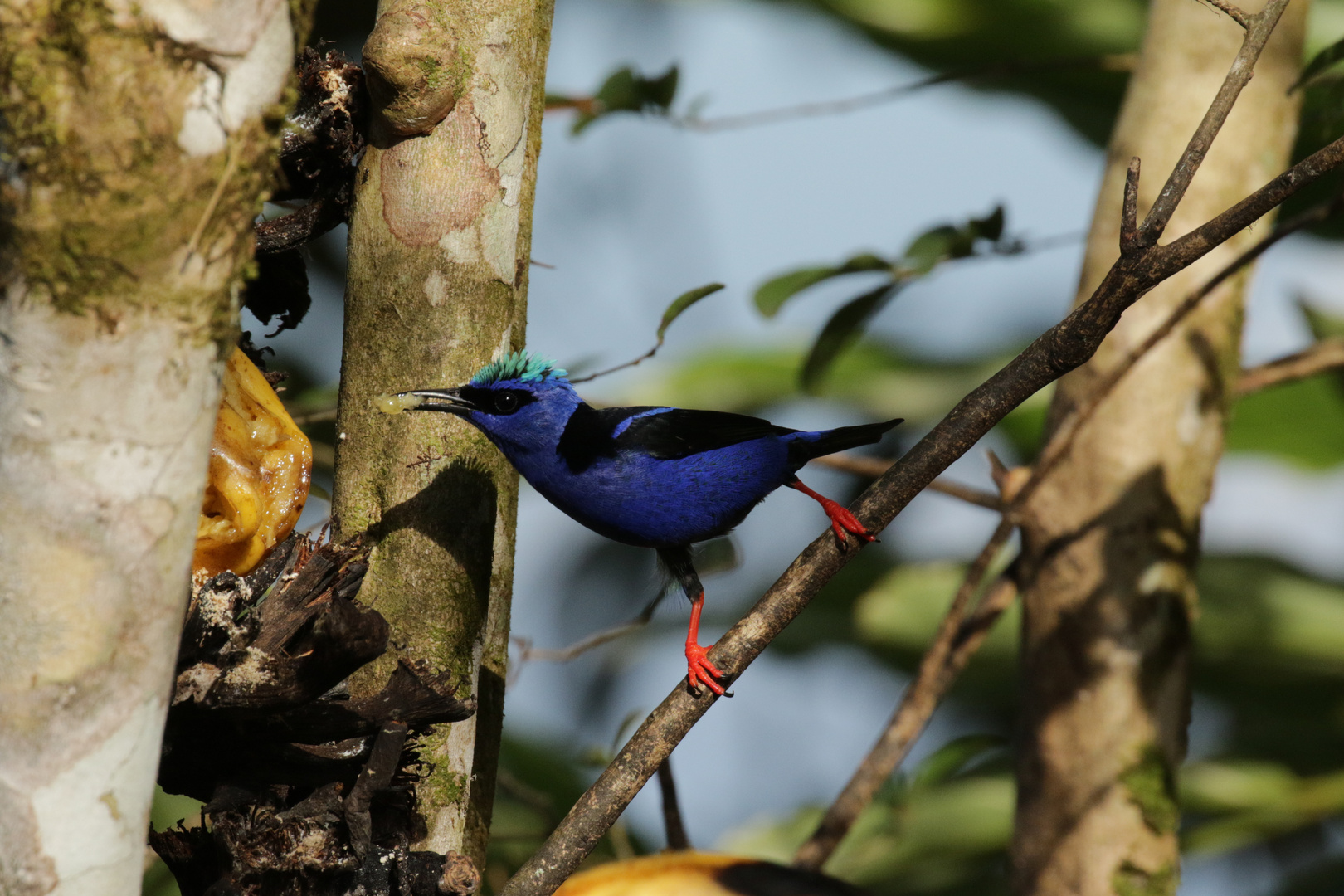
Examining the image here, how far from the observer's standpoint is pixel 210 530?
195 centimetres

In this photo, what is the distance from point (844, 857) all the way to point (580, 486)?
2.35 metres

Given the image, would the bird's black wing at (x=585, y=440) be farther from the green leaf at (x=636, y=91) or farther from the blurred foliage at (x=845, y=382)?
the blurred foliage at (x=845, y=382)

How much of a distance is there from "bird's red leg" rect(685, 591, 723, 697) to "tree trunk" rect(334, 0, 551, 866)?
388mm

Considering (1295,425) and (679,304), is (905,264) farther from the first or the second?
(1295,425)

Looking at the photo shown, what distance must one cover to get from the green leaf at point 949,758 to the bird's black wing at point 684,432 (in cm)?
155

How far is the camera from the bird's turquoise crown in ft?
7.08

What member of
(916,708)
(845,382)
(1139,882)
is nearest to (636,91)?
(916,708)

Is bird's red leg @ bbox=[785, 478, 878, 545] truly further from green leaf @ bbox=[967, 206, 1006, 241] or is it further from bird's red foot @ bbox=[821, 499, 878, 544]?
green leaf @ bbox=[967, 206, 1006, 241]

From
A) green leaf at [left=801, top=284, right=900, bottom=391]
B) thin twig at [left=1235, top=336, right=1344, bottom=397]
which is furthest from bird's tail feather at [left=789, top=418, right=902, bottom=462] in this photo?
thin twig at [left=1235, top=336, right=1344, bottom=397]

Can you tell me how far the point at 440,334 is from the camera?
2156 millimetres

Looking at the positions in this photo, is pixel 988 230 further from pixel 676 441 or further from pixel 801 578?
pixel 801 578

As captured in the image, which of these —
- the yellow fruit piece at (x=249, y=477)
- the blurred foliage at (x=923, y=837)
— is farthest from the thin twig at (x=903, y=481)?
the blurred foliage at (x=923, y=837)

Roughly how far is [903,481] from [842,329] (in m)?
2.02

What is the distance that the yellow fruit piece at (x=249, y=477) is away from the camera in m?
1.98
